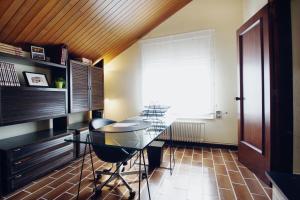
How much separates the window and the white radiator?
150mm

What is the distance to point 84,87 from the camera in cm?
343

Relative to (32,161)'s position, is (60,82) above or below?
above

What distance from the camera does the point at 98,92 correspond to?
12.7 ft

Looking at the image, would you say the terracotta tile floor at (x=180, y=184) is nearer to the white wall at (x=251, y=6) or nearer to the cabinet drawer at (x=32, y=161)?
the cabinet drawer at (x=32, y=161)

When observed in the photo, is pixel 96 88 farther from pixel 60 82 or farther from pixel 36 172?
pixel 36 172

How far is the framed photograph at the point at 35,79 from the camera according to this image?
2561mm

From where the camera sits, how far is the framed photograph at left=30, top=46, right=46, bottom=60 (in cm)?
256

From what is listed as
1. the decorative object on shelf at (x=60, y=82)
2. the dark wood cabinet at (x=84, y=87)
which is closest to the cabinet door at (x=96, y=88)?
the dark wood cabinet at (x=84, y=87)

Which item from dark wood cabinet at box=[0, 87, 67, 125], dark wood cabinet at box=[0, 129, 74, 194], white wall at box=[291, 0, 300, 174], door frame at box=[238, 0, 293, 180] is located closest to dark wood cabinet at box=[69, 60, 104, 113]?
dark wood cabinet at box=[0, 87, 67, 125]

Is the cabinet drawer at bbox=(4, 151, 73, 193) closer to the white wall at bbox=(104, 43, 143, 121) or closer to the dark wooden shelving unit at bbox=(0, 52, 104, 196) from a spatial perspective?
the dark wooden shelving unit at bbox=(0, 52, 104, 196)

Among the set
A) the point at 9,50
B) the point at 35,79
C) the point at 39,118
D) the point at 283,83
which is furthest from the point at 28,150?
the point at 283,83

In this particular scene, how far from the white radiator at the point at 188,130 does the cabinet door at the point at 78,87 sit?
1.94m

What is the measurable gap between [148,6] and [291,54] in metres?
2.31

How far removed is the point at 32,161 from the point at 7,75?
1148mm
